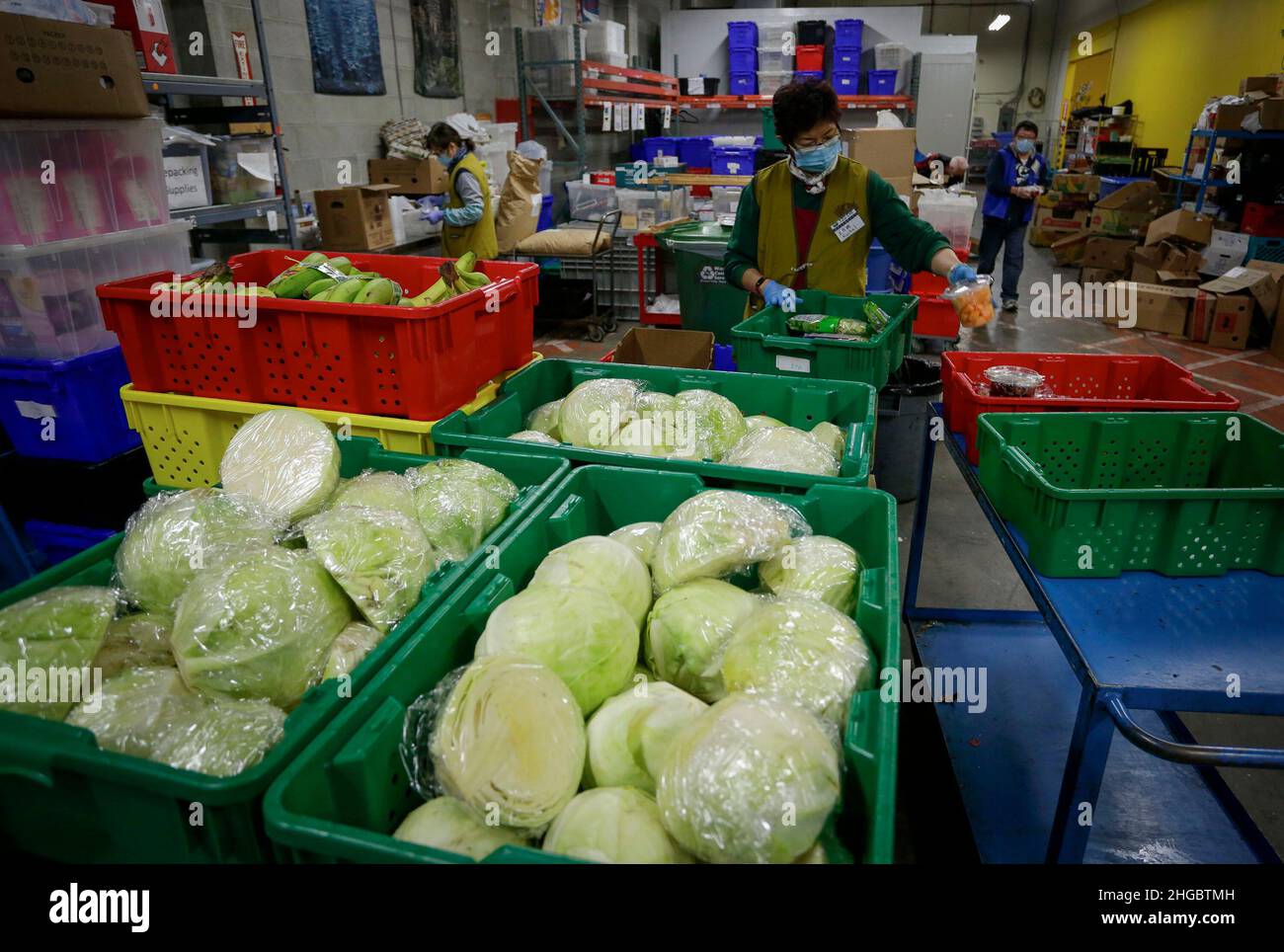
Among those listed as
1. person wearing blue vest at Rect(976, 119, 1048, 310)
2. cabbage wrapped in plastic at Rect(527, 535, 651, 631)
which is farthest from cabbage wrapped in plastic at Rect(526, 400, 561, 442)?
person wearing blue vest at Rect(976, 119, 1048, 310)

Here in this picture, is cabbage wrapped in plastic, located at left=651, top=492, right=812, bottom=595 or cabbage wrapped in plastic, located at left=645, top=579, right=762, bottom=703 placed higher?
cabbage wrapped in plastic, located at left=651, top=492, right=812, bottom=595

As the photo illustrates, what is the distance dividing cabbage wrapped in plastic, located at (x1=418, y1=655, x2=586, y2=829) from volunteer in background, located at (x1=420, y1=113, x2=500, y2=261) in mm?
5059

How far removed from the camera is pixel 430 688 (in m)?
1.23

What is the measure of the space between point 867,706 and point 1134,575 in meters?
1.06

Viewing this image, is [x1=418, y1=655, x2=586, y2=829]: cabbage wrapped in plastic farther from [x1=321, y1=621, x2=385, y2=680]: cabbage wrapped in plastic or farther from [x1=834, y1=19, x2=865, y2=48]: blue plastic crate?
[x1=834, y1=19, x2=865, y2=48]: blue plastic crate

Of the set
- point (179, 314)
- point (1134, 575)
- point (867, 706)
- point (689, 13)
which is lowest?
point (1134, 575)

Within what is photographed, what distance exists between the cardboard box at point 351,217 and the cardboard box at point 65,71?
100 inches

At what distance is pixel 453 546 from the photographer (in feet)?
5.21

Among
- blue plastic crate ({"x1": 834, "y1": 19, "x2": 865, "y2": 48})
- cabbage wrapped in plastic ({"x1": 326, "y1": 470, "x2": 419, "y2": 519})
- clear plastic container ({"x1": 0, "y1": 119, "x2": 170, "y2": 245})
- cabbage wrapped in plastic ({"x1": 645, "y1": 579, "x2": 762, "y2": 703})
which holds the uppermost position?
blue plastic crate ({"x1": 834, "y1": 19, "x2": 865, "y2": 48})

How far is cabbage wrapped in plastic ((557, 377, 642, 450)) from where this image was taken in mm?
2092

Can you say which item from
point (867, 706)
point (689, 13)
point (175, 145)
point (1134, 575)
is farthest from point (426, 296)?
point (689, 13)

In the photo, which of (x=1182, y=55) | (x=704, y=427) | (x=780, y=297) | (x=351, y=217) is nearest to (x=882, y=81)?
(x=1182, y=55)

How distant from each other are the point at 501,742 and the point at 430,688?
0.24 m

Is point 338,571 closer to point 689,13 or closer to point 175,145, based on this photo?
point 175,145
